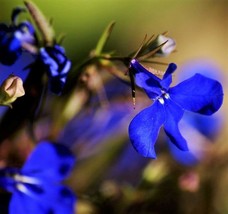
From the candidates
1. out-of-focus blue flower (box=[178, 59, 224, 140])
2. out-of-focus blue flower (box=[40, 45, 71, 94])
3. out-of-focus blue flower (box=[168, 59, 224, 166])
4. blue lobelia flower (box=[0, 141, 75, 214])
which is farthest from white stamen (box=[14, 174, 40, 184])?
out-of-focus blue flower (box=[178, 59, 224, 140])

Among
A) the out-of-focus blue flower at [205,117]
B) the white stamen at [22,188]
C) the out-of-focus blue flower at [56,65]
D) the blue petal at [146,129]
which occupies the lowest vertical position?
the out-of-focus blue flower at [205,117]

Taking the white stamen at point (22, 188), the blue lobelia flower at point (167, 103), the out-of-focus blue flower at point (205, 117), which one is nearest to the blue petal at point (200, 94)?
the blue lobelia flower at point (167, 103)

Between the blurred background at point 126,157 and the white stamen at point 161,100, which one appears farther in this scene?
the blurred background at point 126,157

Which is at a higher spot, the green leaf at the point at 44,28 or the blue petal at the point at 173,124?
the green leaf at the point at 44,28

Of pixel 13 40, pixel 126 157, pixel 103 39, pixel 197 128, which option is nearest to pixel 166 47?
pixel 103 39

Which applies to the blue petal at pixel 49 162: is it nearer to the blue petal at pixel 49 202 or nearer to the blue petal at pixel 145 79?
the blue petal at pixel 49 202

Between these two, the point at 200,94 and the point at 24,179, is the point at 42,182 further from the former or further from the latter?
the point at 200,94

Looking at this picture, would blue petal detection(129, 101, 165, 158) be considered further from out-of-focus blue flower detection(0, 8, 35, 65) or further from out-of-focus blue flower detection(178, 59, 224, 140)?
out-of-focus blue flower detection(178, 59, 224, 140)

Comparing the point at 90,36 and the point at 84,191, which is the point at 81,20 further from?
the point at 84,191
